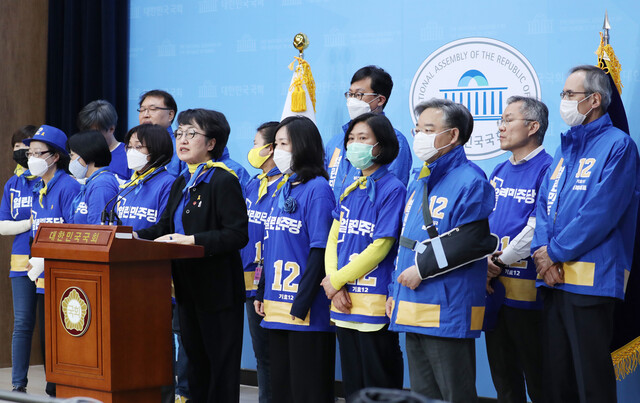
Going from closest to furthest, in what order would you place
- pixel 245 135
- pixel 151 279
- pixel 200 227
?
pixel 151 279 → pixel 200 227 → pixel 245 135

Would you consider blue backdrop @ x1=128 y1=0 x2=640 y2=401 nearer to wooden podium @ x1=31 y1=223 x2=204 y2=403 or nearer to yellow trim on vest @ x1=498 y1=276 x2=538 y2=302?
yellow trim on vest @ x1=498 y1=276 x2=538 y2=302

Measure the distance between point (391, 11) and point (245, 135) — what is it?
4.34 feet

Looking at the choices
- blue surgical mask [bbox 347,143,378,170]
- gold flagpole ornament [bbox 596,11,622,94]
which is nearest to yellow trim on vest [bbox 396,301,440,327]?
blue surgical mask [bbox 347,143,378,170]

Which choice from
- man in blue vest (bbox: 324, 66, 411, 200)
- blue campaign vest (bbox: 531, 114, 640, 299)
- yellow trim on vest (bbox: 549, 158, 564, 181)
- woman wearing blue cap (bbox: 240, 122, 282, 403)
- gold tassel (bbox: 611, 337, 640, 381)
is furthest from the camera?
woman wearing blue cap (bbox: 240, 122, 282, 403)

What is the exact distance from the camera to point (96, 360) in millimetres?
2861

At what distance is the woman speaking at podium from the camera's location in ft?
10.8

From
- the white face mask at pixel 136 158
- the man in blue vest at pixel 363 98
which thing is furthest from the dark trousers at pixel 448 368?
the white face mask at pixel 136 158

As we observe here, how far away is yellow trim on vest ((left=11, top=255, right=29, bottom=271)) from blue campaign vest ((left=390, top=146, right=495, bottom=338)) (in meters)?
2.65

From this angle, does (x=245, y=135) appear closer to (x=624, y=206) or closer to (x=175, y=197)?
(x=175, y=197)

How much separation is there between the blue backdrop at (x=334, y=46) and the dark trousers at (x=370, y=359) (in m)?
1.36

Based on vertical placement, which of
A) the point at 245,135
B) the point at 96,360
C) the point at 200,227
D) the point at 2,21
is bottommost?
the point at 96,360

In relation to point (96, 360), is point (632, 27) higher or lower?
higher

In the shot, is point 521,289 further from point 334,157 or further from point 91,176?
point 91,176

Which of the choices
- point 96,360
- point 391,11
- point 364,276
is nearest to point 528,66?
point 391,11
